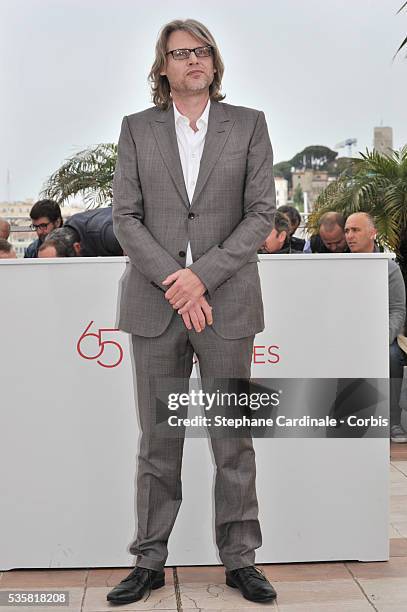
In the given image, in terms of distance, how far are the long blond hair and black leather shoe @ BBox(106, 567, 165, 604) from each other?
1520mm

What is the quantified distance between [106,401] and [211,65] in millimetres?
1210

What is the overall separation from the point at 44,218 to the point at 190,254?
3038 mm

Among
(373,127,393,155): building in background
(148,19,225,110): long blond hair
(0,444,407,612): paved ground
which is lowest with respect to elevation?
(0,444,407,612): paved ground

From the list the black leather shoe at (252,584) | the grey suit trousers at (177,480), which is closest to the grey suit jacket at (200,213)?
the grey suit trousers at (177,480)

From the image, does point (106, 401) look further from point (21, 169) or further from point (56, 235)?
point (21, 169)

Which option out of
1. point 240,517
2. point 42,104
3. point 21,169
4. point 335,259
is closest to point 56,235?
point 335,259

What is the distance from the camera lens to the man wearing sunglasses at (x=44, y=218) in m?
5.95

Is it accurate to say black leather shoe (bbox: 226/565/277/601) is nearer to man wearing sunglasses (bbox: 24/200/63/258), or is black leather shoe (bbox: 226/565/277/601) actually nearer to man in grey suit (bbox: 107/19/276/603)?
man in grey suit (bbox: 107/19/276/603)

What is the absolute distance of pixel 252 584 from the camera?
124 inches

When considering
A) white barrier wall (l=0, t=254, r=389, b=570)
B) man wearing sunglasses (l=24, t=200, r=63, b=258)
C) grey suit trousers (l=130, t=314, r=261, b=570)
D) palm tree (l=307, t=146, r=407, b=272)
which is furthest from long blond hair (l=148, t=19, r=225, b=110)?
palm tree (l=307, t=146, r=407, b=272)

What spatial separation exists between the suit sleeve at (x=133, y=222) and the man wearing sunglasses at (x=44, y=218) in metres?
2.82

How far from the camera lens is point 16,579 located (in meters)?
3.43

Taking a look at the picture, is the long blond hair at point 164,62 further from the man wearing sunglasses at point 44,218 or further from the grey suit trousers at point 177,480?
the man wearing sunglasses at point 44,218

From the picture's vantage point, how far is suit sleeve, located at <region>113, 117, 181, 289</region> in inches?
118
